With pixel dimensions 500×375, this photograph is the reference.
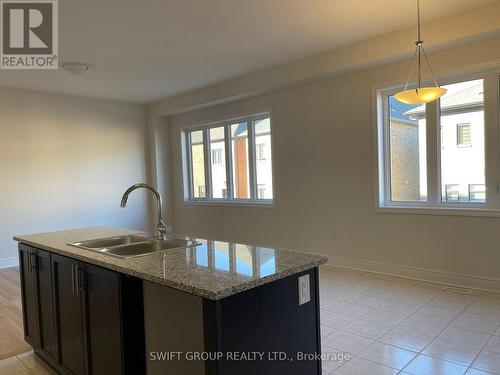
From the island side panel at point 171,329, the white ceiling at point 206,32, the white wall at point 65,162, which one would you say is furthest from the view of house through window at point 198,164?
the island side panel at point 171,329

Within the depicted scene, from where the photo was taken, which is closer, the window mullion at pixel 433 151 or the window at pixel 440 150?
the window at pixel 440 150

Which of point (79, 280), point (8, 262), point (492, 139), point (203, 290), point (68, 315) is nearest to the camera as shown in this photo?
point (203, 290)

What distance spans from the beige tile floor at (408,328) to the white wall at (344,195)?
41 centimetres

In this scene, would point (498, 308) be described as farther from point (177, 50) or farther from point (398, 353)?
point (177, 50)

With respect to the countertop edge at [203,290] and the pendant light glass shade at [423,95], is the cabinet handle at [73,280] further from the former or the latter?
the pendant light glass shade at [423,95]

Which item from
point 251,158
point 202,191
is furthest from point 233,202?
point 202,191

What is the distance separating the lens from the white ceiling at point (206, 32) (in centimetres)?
320

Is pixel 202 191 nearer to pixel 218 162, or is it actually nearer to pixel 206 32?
pixel 218 162

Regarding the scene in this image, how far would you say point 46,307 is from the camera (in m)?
2.45

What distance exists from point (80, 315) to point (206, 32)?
282 cm

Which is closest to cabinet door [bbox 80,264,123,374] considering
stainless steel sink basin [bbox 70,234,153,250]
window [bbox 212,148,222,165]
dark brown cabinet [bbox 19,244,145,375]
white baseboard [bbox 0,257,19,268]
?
dark brown cabinet [bbox 19,244,145,375]

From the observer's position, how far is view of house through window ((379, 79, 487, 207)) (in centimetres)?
380

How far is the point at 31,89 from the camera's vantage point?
566cm

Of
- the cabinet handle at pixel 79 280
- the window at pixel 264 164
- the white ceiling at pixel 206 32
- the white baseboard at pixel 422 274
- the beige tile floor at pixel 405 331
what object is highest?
the white ceiling at pixel 206 32
